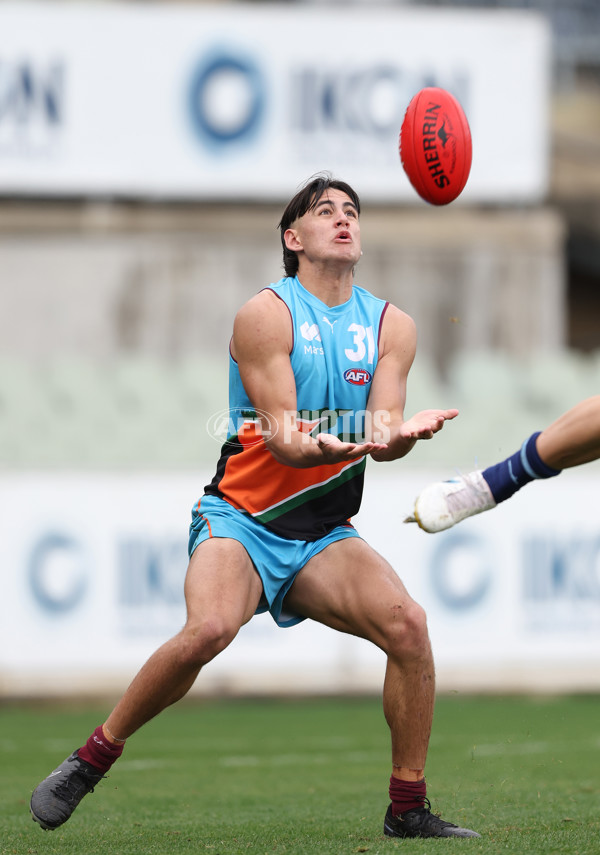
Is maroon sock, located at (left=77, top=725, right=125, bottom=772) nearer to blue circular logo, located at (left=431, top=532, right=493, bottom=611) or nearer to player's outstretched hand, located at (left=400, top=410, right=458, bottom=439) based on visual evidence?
player's outstretched hand, located at (left=400, top=410, right=458, bottom=439)

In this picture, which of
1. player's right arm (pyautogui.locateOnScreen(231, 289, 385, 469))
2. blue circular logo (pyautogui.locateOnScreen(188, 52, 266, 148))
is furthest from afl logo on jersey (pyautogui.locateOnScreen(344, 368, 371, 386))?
blue circular logo (pyautogui.locateOnScreen(188, 52, 266, 148))

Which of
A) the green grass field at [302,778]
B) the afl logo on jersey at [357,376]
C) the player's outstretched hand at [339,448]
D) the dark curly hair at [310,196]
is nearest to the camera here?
the player's outstretched hand at [339,448]

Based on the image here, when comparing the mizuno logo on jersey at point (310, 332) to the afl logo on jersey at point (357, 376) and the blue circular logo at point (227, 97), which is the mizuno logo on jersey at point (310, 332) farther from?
the blue circular logo at point (227, 97)

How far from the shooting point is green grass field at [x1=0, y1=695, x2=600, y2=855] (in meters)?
5.36

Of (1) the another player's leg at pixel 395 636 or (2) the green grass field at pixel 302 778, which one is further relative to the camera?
(2) the green grass field at pixel 302 778

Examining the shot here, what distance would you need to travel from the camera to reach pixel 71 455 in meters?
11.5

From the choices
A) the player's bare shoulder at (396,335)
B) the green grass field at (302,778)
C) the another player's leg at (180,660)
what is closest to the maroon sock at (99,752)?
the another player's leg at (180,660)

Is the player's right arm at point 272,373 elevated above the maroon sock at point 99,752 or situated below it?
above

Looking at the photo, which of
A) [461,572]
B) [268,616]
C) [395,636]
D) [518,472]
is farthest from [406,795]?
[461,572]

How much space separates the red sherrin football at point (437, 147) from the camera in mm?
5945

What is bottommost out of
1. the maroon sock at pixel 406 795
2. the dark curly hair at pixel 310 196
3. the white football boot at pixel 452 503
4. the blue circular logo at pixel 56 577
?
the maroon sock at pixel 406 795

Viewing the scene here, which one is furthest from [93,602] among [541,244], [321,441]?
[541,244]

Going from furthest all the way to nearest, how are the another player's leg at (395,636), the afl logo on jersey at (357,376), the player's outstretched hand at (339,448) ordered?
the afl logo on jersey at (357,376) < the another player's leg at (395,636) < the player's outstretched hand at (339,448)

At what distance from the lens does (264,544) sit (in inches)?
211
